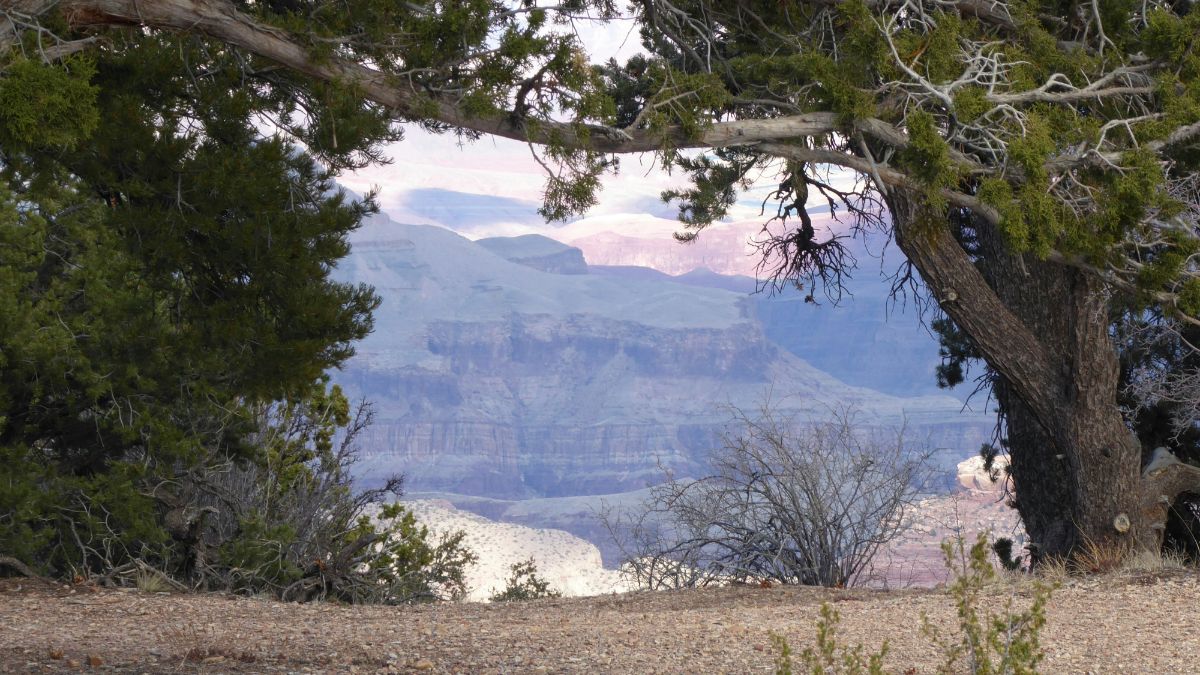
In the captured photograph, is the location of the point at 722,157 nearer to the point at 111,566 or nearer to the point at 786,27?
the point at 786,27

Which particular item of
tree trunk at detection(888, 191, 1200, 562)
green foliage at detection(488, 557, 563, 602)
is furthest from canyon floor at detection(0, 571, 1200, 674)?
green foliage at detection(488, 557, 563, 602)

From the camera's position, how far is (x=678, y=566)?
360 inches

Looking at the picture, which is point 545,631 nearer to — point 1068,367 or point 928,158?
point 928,158

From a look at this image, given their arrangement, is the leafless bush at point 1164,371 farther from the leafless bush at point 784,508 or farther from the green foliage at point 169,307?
the green foliage at point 169,307

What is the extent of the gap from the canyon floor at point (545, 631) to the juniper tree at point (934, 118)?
2.15 m

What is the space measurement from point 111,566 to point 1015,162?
6.71m

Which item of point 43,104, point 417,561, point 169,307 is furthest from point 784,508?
point 43,104

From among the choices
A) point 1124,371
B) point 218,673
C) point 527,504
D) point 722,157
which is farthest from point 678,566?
point 527,504

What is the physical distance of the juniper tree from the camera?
5633mm

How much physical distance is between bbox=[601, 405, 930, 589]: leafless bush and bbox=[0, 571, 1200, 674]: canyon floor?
1269mm

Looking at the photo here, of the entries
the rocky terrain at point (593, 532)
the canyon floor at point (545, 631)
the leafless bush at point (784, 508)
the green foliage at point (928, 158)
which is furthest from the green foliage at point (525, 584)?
the green foliage at point (928, 158)

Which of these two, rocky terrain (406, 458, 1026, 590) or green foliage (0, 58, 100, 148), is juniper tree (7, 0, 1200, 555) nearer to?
green foliage (0, 58, 100, 148)

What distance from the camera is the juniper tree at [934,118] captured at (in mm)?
5633

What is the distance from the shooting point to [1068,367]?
9.52m
